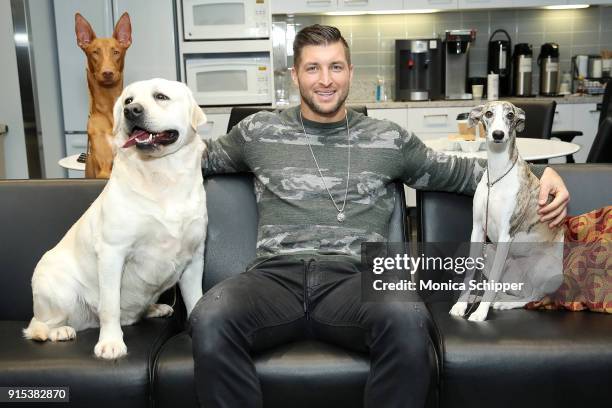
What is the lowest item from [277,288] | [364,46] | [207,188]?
[277,288]

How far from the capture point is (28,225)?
230 cm

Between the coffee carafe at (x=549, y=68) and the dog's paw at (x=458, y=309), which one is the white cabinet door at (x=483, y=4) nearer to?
the coffee carafe at (x=549, y=68)

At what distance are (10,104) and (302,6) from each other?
7.94ft

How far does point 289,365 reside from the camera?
175 cm

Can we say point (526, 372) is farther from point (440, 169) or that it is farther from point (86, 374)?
point (86, 374)

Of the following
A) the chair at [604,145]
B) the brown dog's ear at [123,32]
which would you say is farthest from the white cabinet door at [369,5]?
the brown dog's ear at [123,32]

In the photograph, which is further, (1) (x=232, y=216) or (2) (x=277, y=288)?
(1) (x=232, y=216)

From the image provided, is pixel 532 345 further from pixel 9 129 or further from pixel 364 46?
pixel 364 46

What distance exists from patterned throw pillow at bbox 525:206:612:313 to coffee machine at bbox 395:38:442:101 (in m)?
3.50

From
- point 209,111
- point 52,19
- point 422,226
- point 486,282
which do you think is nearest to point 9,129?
point 52,19

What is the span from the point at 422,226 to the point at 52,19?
4051mm

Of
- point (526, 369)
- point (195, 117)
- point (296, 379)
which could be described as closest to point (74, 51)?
point (195, 117)

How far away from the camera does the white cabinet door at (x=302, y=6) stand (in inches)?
215

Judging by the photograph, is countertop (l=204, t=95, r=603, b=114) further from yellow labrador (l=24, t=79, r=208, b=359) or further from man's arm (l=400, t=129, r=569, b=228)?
yellow labrador (l=24, t=79, r=208, b=359)
